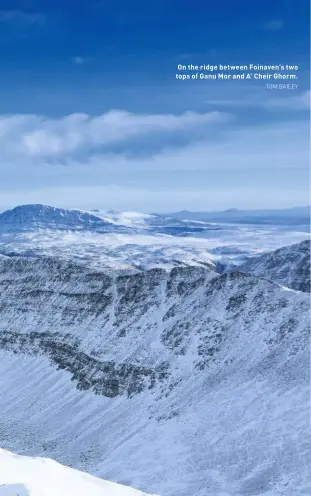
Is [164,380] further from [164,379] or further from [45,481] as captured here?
[45,481]

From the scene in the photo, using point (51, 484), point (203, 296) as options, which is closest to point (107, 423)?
point (203, 296)

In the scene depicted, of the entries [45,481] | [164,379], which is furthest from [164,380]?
[45,481]

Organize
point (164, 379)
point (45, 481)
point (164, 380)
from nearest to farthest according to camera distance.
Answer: point (45, 481) < point (164, 380) < point (164, 379)

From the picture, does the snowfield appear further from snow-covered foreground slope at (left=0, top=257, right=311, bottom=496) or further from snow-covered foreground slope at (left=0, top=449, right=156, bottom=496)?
snow-covered foreground slope at (left=0, top=449, right=156, bottom=496)

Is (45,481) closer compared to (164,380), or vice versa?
(45,481)

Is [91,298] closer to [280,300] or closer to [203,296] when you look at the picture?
[203,296]

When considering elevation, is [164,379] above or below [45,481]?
below

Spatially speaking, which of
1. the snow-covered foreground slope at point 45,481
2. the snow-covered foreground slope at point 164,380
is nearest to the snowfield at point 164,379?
the snow-covered foreground slope at point 164,380

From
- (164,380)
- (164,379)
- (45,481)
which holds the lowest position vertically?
Answer: (164,380)
